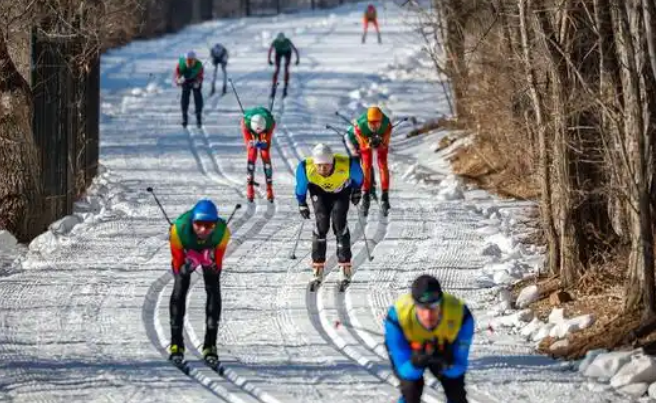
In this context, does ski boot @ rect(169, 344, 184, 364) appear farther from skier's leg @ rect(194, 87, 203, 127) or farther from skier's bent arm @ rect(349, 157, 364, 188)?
skier's leg @ rect(194, 87, 203, 127)

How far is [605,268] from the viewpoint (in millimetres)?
16000

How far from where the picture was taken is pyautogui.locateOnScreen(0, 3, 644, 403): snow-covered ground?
12.8m

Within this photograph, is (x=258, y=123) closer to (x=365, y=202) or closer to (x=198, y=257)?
(x=365, y=202)

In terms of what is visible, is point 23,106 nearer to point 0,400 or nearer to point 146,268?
point 146,268

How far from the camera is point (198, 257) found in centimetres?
1319

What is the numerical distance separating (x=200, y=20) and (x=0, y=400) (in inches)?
2084

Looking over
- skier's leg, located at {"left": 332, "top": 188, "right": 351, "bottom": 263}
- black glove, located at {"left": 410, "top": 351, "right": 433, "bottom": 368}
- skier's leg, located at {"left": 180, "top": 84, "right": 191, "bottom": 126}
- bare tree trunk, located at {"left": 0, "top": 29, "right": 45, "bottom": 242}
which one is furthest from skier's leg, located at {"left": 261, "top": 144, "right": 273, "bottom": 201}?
black glove, located at {"left": 410, "top": 351, "right": 433, "bottom": 368}

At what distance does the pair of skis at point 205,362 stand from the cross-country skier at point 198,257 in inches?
0.8

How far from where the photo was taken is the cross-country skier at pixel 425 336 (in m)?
10.3

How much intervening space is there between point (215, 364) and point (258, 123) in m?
9.21

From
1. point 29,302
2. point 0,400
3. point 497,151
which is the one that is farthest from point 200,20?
point 0,400

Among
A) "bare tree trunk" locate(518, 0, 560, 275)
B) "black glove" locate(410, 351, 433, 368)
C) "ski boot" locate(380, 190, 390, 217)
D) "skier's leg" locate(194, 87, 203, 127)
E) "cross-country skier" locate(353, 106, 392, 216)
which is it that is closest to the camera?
"black glove" locate(410, 351, 433, 368)

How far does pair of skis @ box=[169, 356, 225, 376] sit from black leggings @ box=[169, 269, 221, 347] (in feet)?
0.50

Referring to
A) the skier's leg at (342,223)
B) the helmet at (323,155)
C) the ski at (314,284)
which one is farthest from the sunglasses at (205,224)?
the skier's leg at (342,223)
